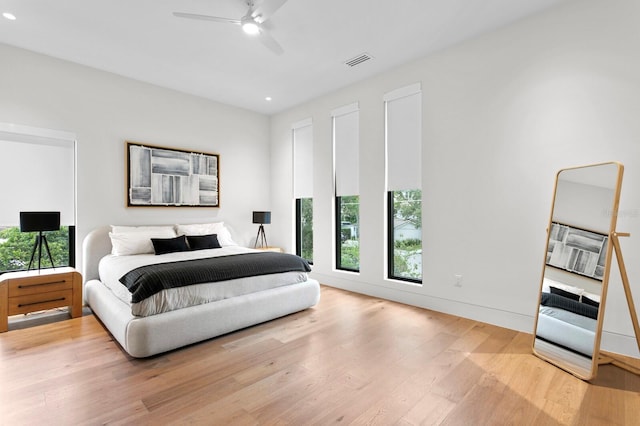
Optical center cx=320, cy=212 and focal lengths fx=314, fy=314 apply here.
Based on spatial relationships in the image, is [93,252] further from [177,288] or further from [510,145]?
[510,145]

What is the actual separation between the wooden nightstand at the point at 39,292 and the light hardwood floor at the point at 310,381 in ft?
0.79

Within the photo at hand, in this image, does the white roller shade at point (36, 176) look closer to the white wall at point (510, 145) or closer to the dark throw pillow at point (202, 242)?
the dark throw pillow at point (202, 242)

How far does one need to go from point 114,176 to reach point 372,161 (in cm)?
352

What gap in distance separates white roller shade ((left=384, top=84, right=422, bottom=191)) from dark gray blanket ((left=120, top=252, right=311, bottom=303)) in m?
1.71

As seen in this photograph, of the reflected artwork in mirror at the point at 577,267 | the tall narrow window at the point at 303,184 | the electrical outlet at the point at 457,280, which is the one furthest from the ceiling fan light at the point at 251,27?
the electrical outlet at the point at 457,280

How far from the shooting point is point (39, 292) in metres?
3.29

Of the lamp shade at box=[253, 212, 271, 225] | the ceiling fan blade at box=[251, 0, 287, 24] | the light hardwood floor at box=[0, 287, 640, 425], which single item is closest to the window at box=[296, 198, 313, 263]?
the lamp shade at box=[253, 212, 271, 225]

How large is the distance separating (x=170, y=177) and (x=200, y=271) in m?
2.38

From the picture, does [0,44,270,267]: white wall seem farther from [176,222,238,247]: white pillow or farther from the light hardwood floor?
the light hardwood floor

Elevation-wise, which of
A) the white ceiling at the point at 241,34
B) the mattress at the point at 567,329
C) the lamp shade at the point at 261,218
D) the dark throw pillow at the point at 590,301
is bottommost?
the mattress at the point at 567,329

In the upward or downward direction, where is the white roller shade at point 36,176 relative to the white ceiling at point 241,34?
downward

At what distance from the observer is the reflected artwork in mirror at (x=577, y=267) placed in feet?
7.51

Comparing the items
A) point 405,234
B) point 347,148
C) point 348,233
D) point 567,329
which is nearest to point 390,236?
point 405,234

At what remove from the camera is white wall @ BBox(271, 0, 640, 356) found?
8.46ft
